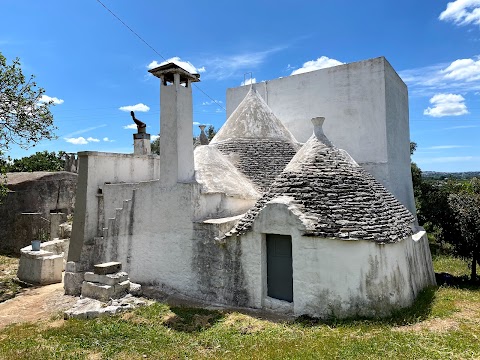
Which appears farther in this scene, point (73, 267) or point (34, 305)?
point (73, 267)

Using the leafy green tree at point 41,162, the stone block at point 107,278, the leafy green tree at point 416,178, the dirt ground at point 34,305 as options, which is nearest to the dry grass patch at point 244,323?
the stone block at point 107,278

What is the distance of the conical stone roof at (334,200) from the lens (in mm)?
8309

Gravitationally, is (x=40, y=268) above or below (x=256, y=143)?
below

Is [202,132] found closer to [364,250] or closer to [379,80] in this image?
[379,80]

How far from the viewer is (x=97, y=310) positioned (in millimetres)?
9234

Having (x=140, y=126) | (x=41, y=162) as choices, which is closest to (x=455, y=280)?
(x=140, y=126)

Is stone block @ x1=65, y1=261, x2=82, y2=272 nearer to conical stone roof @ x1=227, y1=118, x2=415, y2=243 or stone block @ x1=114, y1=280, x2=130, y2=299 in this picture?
stone block @ x1=114, y1=280, x2=130, y2=299

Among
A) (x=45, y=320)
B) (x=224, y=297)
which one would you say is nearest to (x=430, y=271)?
(x=224, y=297)

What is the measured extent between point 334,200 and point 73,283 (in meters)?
8.98

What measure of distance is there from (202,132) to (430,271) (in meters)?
11.0

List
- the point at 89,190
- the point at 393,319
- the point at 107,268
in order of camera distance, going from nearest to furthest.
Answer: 1. the point at 393,319
2. the point at 107,268
3. the point at 89,190

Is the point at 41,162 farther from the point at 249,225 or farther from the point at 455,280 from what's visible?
the point at 455,280

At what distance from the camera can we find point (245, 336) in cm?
754

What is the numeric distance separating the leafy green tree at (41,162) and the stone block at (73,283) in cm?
2538
